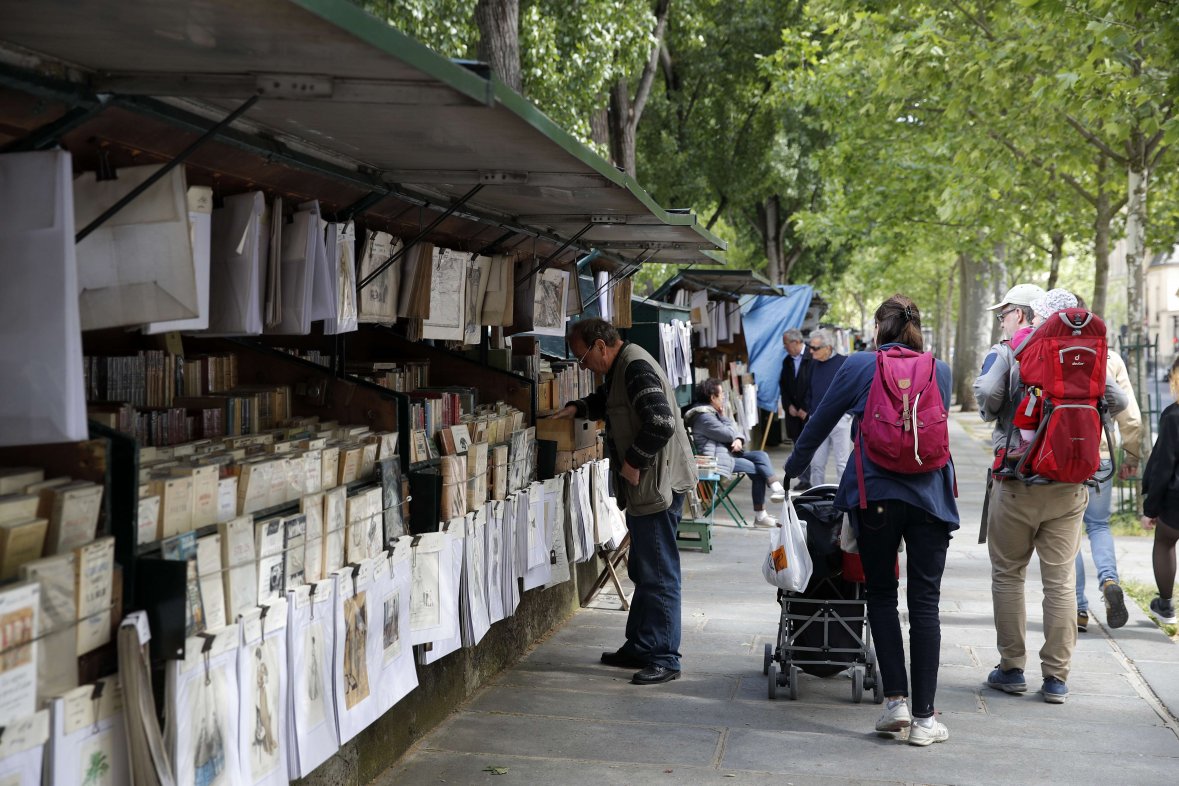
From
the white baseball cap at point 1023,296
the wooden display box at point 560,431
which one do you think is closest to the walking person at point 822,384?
the wooden display box at point 560,431

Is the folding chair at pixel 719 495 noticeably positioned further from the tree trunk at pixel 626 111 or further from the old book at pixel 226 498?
the old book at pixel 226 498

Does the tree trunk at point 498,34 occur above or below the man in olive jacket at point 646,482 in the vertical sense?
above

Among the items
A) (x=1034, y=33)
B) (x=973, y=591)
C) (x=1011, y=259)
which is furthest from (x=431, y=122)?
(x=1011, y=259)

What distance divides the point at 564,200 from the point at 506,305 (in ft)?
2.74

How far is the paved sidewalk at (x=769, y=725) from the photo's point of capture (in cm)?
516

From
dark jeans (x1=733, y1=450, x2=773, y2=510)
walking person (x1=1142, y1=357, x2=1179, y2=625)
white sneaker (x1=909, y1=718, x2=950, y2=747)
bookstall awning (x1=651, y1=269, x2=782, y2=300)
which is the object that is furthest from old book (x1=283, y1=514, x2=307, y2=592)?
bookstall awning (x1=651, y1=269, x2=782, y2=300)

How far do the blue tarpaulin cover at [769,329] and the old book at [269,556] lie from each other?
14.8m

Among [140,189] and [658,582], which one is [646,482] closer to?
[658,582]

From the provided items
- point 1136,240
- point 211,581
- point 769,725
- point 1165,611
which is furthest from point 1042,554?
point 1136,240

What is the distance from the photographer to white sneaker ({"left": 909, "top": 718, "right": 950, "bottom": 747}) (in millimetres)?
5480

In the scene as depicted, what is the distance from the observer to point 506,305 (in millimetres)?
6703

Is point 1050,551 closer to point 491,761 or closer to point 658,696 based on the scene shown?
point 658,696

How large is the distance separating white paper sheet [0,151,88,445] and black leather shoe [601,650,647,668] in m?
4.39

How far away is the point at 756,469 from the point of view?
1262 cm
